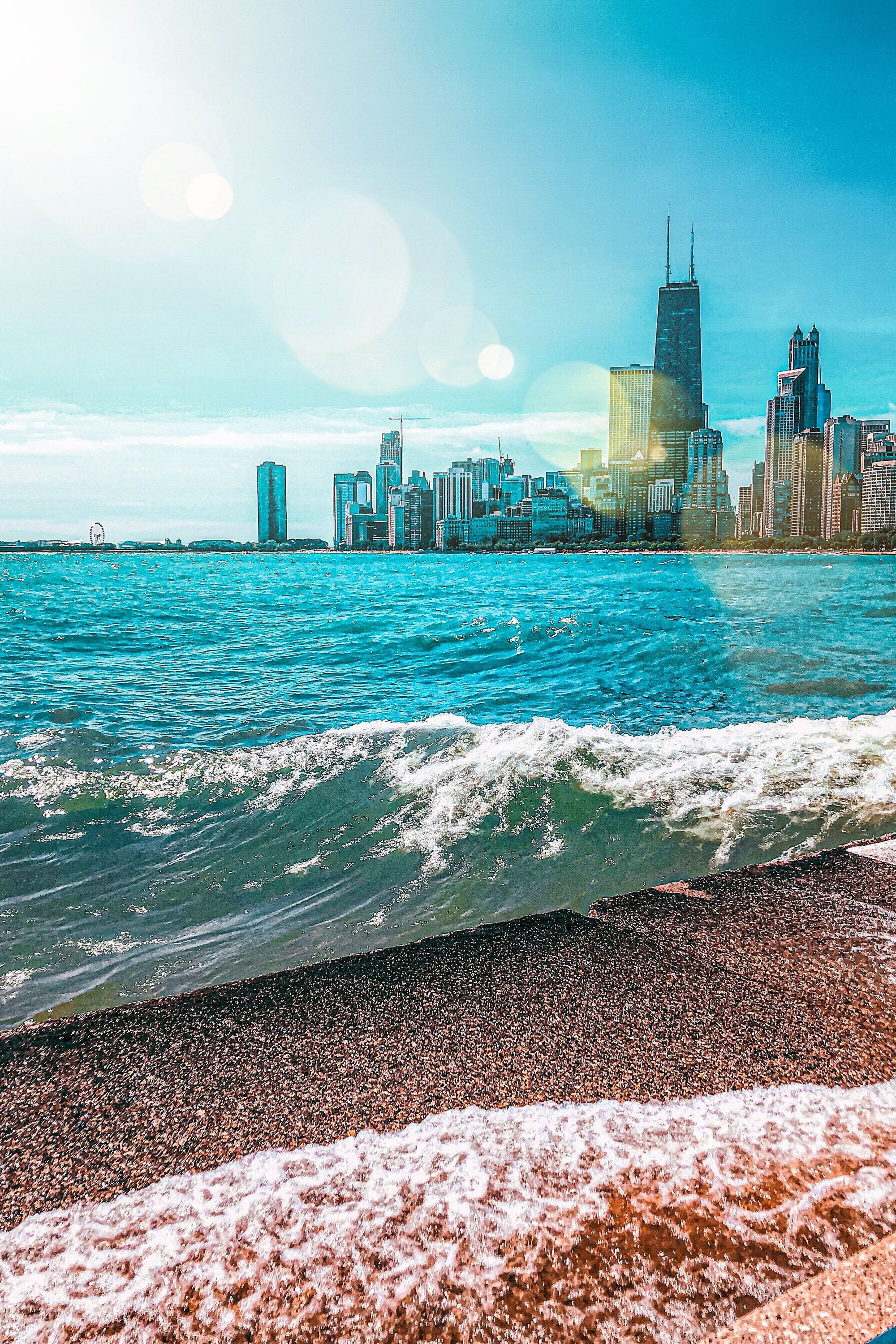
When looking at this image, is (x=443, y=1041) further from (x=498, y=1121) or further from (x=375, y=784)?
(x=375, y=784)

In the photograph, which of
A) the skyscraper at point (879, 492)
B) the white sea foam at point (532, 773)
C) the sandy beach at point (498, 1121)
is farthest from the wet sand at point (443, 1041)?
the skyscraper at point (879, 492)

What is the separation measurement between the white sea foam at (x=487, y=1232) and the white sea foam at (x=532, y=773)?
347 cm

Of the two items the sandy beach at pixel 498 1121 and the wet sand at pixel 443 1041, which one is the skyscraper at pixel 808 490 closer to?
the wet sand at pixel 443 1041

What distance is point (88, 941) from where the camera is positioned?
15.5ft

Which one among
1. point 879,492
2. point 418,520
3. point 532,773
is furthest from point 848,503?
point 532,773

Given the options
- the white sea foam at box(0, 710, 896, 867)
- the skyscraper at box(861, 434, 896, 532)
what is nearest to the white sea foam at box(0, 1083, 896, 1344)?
the white sea foam at box(0, 710, 896, 867)

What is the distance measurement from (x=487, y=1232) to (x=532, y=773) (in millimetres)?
6002

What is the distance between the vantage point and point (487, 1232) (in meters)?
2.07

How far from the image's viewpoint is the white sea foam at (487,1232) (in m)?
1.84

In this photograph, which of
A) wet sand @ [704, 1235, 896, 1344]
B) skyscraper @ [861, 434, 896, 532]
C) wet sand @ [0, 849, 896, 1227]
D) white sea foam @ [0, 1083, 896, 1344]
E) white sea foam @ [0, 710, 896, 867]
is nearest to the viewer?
wet sand @ [704, 1235, 896, 1344]

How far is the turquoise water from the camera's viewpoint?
498cm

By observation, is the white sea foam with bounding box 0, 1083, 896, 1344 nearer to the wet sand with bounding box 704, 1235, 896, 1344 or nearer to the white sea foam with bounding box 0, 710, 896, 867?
the wet sand with bounding box 704, 1235, 896, 1344

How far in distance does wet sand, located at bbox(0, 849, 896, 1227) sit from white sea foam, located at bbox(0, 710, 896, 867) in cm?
217

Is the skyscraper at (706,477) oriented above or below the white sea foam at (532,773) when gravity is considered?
above
